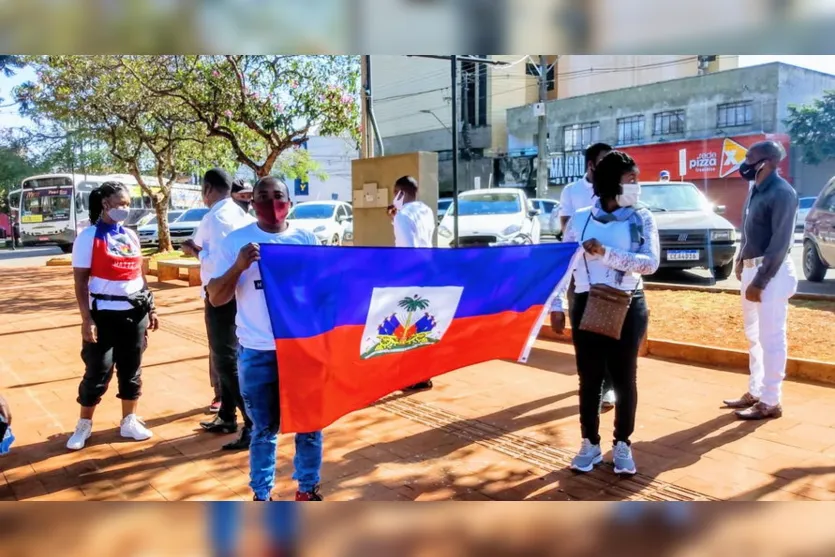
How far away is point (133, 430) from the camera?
474 centimetres

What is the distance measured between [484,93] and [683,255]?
28022mm

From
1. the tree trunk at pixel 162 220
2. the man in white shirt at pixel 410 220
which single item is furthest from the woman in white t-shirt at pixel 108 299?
the tree trunk at pixel 162 220

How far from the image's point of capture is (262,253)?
3.03 meters

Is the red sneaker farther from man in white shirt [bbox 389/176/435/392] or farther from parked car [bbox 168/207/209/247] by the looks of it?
parked car [bbox 168/207/209/247]

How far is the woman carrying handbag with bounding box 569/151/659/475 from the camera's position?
370 centimetres

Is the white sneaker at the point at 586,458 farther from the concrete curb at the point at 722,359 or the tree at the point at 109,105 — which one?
the tree at the point at 109,105

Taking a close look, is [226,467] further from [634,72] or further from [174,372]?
[634,72]

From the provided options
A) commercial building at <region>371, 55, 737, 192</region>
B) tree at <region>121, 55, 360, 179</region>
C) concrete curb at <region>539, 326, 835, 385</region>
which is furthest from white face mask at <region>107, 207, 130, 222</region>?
commercial building at <region>371, 55, 737, 192</region>

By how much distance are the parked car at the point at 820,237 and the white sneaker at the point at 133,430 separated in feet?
34.9

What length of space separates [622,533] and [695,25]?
2.32 m

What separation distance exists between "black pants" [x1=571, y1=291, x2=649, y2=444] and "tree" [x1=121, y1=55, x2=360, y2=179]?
29.1 ft

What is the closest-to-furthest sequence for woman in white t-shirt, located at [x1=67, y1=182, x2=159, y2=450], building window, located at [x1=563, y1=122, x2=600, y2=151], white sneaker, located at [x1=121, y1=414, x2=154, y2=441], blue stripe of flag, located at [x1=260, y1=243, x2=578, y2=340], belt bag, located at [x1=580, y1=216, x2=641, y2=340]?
blue stripe of flag, located at [x1=260, y1=243, x2=578, y2=340], belt bag, located at [x1=580, y1=216, x2=641, y2=340], woman in white t-shirt, located at [x1=67, y1=182, x2=159, y2=450], white sneaker, located at [x1=121, y1=414, x2=154, y2=441], building window, located at [x1=563, y1=122, x2=600, y2=151]

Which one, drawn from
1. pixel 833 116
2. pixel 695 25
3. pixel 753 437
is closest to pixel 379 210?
pixel 753 437

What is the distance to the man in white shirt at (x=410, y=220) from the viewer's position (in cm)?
561
